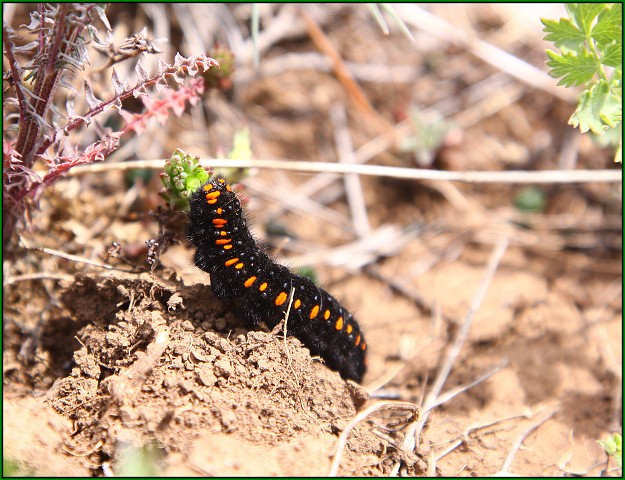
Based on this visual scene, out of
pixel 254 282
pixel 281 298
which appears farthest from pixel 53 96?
pixel 281 298

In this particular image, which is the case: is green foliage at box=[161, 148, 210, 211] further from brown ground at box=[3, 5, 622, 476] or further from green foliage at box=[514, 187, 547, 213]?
green foliage at box=[514, 187, 547, 213]

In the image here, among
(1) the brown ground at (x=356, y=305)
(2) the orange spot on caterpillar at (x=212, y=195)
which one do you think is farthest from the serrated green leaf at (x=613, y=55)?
(2) the orange spot on caterpillar at (x=212, y=195)

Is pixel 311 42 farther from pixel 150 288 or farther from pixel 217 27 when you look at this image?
pixel 150 288

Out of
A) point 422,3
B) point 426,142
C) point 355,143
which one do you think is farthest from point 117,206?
point 422,3

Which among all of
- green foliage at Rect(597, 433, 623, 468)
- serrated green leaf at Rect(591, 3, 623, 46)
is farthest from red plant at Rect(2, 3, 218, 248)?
green foliage at Rect(597, 433, 623, 468)

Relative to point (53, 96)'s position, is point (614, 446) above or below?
below

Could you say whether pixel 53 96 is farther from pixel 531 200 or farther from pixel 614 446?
pixel 531 200

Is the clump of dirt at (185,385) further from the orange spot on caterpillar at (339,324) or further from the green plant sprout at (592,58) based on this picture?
the green plant sprout at (592,58)

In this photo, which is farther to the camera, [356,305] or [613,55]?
[356,305]
